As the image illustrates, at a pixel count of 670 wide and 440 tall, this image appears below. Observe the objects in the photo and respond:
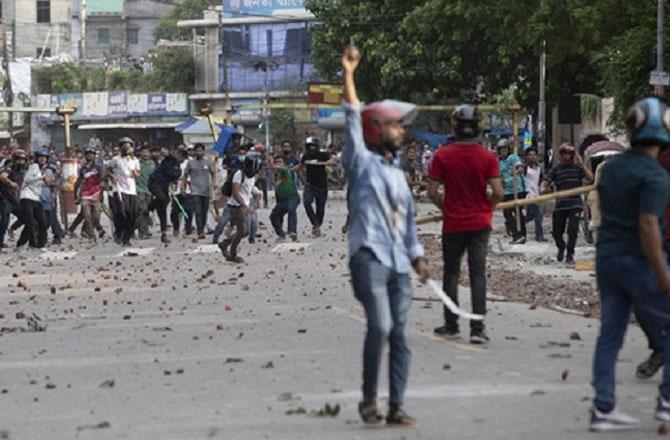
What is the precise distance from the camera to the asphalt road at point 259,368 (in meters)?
10.0

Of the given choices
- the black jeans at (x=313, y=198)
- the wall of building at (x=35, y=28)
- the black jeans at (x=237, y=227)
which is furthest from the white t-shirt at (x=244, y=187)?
the wall of building at (x=35, y=28)

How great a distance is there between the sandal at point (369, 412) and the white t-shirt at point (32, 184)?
2194cm

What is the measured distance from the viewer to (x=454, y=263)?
1421cm

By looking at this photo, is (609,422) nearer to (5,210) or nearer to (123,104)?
(5,210)

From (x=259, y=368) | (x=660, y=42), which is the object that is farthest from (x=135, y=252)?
(x=259, y=368)

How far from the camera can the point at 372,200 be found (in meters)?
9.66

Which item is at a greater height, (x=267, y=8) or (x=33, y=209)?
(x=267, y=8)

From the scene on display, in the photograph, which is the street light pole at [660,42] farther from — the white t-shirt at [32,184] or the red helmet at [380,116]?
the red helmet at [380,116]

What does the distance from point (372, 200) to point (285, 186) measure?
72.8 ft

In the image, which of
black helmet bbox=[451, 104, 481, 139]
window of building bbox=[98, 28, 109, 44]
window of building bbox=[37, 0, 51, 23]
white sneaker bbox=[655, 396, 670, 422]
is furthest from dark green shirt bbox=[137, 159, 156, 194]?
window of building bbox=[37, 0, 51, 23]

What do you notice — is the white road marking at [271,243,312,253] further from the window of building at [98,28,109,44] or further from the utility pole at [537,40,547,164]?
the window of building at [98,28,109,44]

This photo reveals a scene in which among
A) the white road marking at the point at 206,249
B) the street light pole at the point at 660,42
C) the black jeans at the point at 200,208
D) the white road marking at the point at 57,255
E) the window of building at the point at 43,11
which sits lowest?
the white road marking at the point at 57,255

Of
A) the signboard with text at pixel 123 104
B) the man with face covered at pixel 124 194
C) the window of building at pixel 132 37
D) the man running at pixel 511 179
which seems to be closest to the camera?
the man running at pixel 511 179

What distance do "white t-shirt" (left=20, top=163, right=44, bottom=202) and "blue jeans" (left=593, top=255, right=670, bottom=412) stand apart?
73.1 feet
